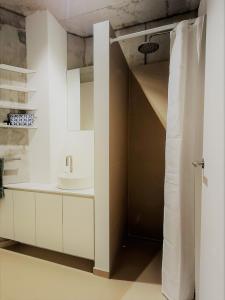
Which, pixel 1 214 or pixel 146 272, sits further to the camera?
pixel 1 214

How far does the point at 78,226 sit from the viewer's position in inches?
89.3

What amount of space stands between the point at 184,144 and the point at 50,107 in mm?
1739

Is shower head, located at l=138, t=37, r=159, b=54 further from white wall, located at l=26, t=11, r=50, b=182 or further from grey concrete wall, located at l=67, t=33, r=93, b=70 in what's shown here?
white wall, located at l=26, t=11, r=50, b=182

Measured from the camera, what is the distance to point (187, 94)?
1.74m

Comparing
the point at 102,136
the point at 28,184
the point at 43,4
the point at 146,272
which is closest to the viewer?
the point at 102,136

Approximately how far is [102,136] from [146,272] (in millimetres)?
1403

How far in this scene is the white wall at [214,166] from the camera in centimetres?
108

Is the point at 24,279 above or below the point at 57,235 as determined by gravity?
below

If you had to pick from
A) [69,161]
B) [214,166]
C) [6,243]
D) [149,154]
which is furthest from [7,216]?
[214,166]

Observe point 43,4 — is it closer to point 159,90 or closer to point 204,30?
point 159,90

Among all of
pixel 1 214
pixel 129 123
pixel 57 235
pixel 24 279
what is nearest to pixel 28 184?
pixel 1 214

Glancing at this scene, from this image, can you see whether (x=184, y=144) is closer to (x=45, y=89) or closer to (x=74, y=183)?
(x=74, y=183)

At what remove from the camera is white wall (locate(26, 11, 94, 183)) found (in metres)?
2.78

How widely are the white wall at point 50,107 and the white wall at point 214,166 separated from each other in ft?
5.68
